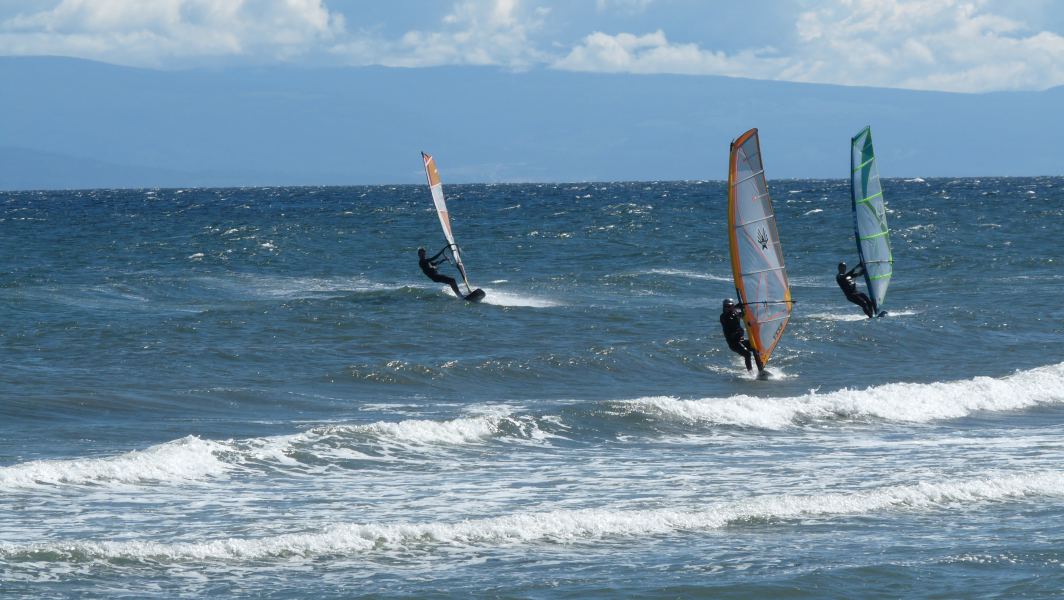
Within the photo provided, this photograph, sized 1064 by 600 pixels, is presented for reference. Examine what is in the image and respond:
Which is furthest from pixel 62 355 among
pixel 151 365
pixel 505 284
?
pixel 505 284

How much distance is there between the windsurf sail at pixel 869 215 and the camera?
24422mm

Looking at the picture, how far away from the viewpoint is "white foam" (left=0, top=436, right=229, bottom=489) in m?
11.2

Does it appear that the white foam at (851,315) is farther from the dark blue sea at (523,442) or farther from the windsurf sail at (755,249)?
the windsurf sail at (755,249)

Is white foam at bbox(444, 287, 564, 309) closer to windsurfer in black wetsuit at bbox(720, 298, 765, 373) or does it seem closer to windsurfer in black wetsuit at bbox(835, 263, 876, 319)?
windsurfer in black wetsuit at bbox(835, 263, 876, 319)

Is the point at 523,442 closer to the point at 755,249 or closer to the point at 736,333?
the point at 755,249

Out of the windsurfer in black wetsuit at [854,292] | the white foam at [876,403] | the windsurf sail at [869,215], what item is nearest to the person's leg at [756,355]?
the white foam at [876,403]

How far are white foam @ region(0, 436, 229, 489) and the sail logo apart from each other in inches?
317

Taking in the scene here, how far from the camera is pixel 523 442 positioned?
13.6 metres

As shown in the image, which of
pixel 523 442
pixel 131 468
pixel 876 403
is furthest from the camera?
pixel 876 403

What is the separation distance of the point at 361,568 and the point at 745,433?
20.5 ft

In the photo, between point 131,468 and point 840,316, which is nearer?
point 131,468

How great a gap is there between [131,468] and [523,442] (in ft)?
12.3

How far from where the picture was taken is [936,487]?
431 inches

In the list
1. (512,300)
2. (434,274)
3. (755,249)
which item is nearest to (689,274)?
(512,300)
